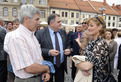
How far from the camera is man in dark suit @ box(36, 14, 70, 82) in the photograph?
10.6ft

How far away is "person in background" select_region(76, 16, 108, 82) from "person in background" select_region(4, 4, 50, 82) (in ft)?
2.24

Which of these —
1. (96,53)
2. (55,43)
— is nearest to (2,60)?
(55,43)

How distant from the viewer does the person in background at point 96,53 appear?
211 centimetres

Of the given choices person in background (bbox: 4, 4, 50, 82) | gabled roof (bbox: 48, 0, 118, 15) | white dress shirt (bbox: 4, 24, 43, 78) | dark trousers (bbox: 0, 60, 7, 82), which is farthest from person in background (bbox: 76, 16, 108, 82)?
gabled roof (bbox: 48, 0, 118, 15)

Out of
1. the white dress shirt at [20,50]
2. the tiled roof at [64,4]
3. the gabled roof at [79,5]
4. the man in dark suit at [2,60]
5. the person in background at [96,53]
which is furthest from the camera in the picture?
the gabled roof at [79,5]

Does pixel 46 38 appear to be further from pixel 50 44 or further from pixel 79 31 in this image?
pixel 79 31

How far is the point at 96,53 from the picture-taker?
6.89 feet

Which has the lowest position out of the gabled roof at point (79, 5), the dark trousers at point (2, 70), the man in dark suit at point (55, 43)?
the dark trousers at point (2, 70)

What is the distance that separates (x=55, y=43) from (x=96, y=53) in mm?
1427

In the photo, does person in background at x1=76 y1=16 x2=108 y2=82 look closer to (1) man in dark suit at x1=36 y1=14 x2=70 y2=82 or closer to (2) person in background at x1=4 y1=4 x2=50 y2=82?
(2) person in background at x1=4 y1=4 x2=50 y2=82

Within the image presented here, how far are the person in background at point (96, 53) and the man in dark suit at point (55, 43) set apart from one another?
1.10m

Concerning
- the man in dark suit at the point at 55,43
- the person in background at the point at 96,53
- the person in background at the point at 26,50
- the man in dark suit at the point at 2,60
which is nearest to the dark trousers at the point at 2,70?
the man in dark suit at the point at 2,60

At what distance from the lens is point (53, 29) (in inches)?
134

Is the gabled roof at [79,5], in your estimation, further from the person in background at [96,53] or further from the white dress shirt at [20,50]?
the white dress shirt at [20,50]
